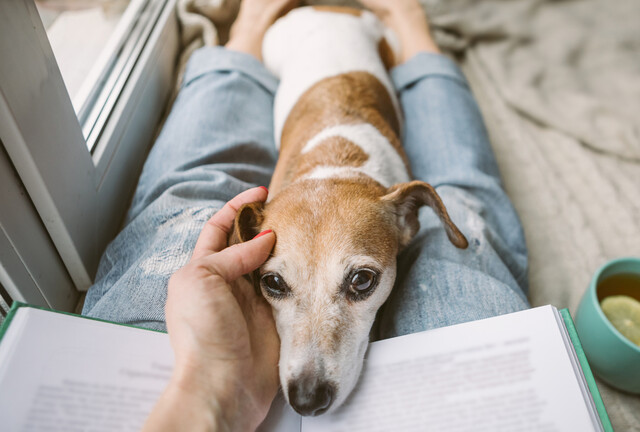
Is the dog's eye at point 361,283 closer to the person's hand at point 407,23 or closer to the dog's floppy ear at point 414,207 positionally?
the dog's floppy ear at point 414,207

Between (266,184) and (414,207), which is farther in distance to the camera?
(266,184)

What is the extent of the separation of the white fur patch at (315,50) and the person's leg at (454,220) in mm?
203

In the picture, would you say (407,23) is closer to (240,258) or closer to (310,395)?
(240,258)

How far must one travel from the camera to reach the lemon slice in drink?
151 centimetres

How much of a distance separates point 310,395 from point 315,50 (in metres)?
1.78

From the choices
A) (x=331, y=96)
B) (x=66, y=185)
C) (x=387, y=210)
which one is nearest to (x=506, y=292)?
(x=387, y=210)

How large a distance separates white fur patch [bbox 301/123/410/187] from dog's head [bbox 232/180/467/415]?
0.21 m

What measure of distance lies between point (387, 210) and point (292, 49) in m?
1.42

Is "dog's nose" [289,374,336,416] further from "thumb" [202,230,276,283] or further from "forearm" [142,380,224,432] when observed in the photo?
"thumb" [202,230,276,283]

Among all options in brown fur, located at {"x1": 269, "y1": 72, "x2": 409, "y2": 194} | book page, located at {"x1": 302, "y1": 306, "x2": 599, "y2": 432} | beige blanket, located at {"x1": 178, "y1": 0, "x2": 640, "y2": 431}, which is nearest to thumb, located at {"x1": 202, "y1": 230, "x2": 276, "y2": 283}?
book page, located at {"x1": 302, "y1": 306, "x2": 599, "y2": 432}

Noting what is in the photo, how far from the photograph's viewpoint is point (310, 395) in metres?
0.98

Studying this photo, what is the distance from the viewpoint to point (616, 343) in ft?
4.59

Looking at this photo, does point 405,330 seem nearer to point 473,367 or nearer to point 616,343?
point 473,367

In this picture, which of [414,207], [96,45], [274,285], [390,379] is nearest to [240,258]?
[274,285]
